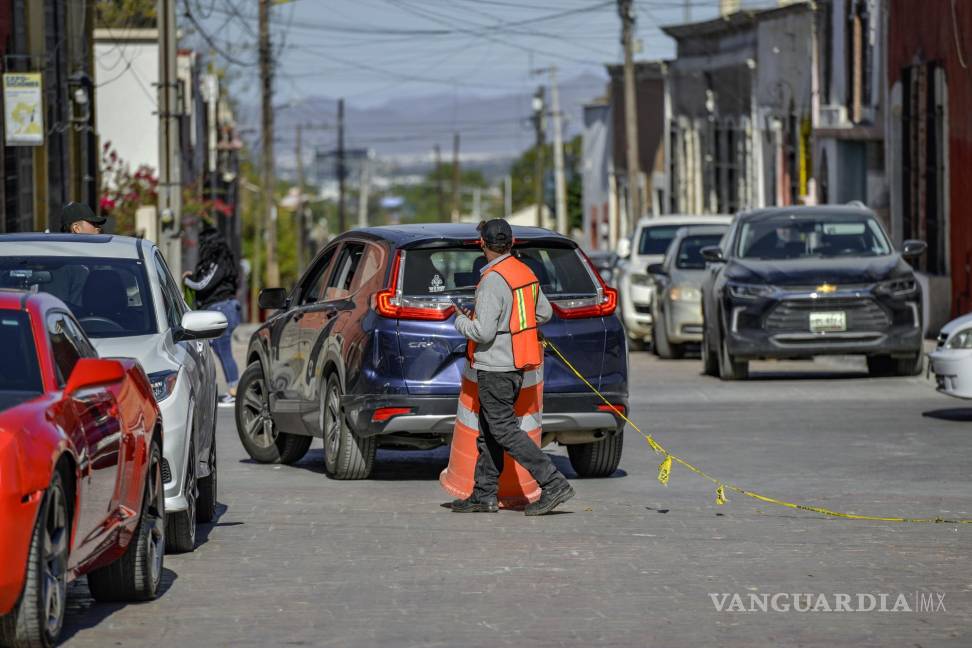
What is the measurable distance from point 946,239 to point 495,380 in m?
19.8

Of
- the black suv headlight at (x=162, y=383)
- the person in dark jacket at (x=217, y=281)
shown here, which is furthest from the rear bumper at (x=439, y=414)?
the person in dark jacket at (x=217, y=281)

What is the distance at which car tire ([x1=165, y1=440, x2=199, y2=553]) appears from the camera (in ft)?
33.2

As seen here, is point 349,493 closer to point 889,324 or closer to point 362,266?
point 362,266

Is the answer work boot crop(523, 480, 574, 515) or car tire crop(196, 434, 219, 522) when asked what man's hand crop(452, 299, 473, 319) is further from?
car tire crop(196, 434, 219, 522)

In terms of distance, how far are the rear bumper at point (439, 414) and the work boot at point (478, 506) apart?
1.01 m

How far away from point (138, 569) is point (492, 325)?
11.2 ft

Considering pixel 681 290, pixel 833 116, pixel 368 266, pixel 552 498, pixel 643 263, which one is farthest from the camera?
pixel 833 116

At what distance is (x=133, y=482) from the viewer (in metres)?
8.50

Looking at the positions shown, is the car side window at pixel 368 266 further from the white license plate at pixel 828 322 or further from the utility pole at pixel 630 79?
the utility pole at pixel 630 79

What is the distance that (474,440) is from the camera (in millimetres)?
11875

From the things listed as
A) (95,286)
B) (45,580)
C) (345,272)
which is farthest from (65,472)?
(345,272)

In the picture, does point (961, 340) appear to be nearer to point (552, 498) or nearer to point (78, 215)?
point (552, 498)

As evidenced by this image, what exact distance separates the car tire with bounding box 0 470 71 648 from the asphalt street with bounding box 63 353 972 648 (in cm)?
46

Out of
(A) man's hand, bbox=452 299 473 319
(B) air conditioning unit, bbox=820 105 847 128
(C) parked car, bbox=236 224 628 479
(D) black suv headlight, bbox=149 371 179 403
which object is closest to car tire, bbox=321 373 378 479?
(C) parked car, bbox=236 224 628 479
